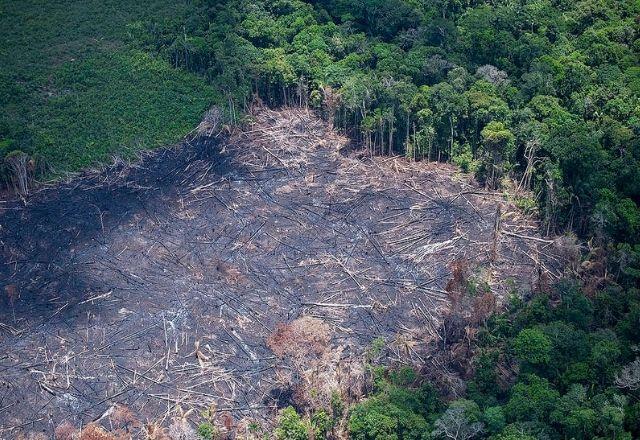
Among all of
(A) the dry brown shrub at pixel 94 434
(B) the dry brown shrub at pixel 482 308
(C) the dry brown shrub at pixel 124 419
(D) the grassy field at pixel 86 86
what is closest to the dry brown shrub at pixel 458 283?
(B) the dry brown shrub at pixel 482 308

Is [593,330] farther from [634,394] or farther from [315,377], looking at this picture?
[315,377]

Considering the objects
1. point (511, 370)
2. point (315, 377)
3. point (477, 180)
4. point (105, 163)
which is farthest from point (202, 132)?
point (511, 370)

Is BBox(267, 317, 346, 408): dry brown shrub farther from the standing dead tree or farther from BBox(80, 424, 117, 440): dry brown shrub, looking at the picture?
the standing dead tree

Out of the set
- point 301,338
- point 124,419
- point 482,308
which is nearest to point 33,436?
point 124,419

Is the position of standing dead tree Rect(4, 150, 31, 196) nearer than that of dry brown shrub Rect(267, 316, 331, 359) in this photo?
No

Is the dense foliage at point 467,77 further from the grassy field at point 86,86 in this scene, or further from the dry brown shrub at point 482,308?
the dry brown shrub at point 482,308

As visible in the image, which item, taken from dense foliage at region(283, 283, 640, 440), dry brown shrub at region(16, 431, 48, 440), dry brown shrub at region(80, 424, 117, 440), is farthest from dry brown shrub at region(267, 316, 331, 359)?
dry brown shrub at region(16, 431, 48, 440)
